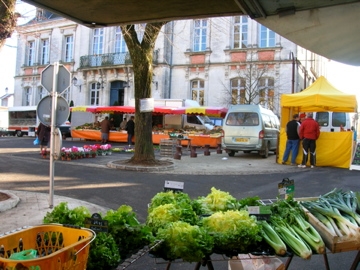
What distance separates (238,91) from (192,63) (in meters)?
4.72

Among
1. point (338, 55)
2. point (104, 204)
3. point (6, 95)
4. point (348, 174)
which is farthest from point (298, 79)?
point (6, 95)

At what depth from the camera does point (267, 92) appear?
2705 centimetres

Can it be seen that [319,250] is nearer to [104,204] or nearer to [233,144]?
[104,204]

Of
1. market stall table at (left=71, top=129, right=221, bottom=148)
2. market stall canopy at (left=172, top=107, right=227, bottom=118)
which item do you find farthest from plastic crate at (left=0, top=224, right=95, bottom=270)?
market stall canopy at (left=172, top=107, right=227, bottom=118)

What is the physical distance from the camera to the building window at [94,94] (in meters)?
33.4

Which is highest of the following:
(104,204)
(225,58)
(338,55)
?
(225,58)

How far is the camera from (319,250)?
2473mm

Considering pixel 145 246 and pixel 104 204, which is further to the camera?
pixel 104 204

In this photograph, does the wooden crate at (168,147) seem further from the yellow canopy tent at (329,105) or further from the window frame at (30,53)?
the window frame at (30,53)

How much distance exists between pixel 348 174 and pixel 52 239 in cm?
1095

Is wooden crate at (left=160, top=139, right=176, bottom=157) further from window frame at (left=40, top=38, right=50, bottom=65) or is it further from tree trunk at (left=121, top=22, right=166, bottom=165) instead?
window frame at (left=40, top=38, right=50, bottom=65)

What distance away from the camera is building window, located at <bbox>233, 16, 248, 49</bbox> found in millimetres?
28188

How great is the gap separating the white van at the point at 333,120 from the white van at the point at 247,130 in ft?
11.2

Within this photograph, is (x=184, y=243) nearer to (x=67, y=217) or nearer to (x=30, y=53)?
(x=67, y=217)
